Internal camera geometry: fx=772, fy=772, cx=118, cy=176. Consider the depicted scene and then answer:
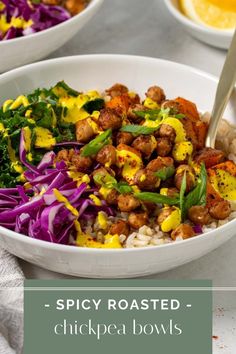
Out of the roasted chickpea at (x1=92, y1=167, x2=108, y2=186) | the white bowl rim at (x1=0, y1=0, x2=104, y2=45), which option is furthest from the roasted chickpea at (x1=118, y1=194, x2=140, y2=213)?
the white bowl rim at (x1=0, y1=0, x2=104, y2=45)

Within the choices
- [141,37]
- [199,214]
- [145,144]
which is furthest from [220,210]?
[141,37]

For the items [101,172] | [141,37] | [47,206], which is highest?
[101,172]

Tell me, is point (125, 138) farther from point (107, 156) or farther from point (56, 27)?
point (56, 27)

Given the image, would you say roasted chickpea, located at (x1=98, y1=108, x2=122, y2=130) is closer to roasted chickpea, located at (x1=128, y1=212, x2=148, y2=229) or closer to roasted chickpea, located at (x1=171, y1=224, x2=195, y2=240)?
roasted chickpea, located at (x1=128, y1=212, x2=148, y2=229)

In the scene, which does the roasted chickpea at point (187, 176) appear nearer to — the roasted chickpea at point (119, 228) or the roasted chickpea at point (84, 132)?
the roasted chickpea at point (119, 228)

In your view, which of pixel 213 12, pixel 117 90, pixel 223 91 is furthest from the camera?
pixel 213 12

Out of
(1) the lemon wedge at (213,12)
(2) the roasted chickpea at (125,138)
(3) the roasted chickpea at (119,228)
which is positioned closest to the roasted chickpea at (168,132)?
(2) the roasted chickpea at (125,138)

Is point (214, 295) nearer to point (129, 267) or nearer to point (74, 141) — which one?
point (129, 267)
